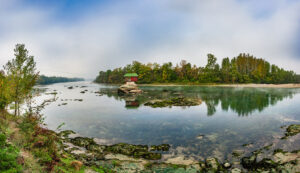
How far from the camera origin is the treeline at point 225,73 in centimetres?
9531

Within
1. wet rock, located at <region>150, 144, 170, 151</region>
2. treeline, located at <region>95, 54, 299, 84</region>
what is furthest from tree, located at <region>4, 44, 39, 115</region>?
treeline, located at <region>95, 54, 299, 84</region>

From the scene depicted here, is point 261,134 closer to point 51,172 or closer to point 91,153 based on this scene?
point 91,153

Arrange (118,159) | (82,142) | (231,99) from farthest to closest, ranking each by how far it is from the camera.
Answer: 1. (231,99)
2. (82,142)
3. (118,159)

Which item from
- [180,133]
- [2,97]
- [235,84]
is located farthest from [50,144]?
[235,84]

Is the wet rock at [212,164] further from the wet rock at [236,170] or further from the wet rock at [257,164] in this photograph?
the wet rock at [257,164]

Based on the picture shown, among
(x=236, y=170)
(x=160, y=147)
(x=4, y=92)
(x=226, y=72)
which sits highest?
(x=226, y=72)

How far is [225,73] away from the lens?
96188 mm

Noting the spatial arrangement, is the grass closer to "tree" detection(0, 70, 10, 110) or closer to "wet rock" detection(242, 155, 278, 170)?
"tree" detection(0, 70, 10, 110)

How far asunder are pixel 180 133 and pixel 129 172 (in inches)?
338

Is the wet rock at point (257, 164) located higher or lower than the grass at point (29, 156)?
lower

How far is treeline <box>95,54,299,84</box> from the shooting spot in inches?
3752

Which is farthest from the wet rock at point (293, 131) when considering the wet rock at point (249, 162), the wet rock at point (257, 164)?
the wet rock at point (249, 162)

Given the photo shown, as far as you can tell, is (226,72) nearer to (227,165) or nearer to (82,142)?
(227,165)

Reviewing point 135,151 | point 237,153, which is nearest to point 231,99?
point 237,153
